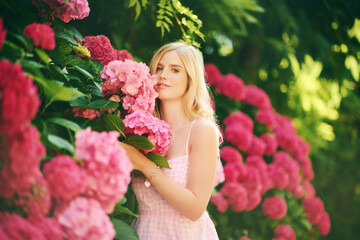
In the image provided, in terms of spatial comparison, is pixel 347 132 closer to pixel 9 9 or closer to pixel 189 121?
pixel 189 121

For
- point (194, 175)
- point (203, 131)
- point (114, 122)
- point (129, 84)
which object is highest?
point (129, 84)

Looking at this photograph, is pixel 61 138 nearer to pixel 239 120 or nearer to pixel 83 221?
pixel 83 221

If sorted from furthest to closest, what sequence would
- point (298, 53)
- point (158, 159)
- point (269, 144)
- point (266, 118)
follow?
point (298, 53), point (266, 118), point (269, 144), point (158, 159)

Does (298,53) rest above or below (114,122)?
below

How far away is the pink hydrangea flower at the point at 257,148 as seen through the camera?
11.3 ft

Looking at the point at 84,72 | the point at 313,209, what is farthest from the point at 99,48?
the point at 313,209

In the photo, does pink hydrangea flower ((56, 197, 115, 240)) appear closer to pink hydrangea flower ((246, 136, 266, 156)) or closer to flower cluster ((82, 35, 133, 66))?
flower cluster ((82, 35, 133, 66))

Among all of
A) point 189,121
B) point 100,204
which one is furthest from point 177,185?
point 100,204

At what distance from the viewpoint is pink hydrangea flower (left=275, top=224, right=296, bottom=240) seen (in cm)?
345

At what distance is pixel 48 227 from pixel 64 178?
0.16 m

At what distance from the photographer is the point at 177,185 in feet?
6.10

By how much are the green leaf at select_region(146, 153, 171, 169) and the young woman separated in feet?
0.10

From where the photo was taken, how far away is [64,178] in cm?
109

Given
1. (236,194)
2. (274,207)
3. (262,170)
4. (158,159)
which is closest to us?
(158,159)
